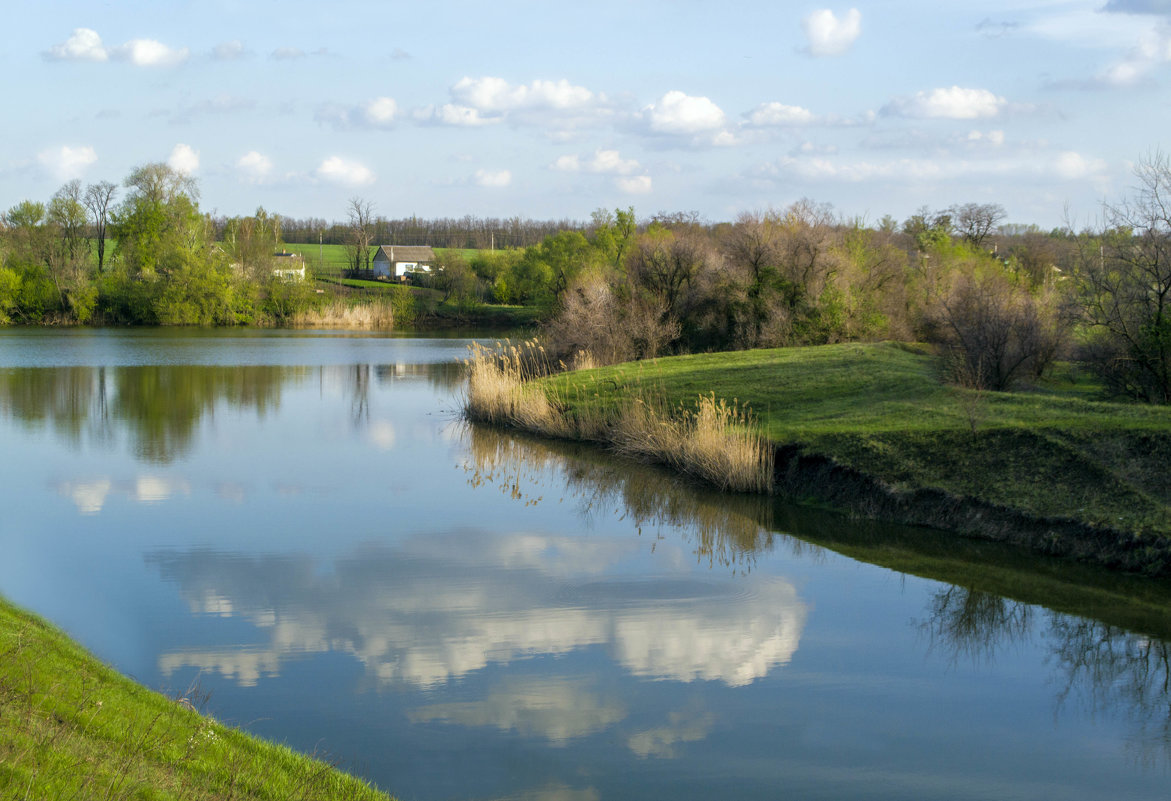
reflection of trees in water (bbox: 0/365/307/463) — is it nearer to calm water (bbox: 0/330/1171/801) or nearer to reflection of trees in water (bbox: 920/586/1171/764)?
calm water (bbox: 0/330/1171/801)

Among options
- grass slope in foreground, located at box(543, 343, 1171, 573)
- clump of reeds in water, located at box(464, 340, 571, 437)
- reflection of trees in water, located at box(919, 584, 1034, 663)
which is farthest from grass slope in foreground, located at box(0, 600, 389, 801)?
clump of reeds in water, located at box(464, 340, 571, 437)

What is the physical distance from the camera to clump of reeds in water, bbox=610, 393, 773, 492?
15.0 meters

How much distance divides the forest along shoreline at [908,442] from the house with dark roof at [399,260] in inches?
3016

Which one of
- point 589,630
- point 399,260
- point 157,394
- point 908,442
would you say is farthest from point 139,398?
point 399,260

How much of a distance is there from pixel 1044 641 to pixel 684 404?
1054 centimetres

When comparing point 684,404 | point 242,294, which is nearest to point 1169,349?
point 684,404

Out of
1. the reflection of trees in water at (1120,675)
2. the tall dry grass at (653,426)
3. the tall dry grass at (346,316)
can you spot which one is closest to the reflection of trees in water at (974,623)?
the reflection of trees in water at (1120,675)

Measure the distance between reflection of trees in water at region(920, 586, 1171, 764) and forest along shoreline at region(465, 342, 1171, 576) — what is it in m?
1.49

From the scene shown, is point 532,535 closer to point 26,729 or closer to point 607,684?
point 607,684

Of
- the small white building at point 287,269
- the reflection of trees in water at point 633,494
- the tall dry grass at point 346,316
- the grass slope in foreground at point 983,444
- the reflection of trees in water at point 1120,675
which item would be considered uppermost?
the small white building at point 287,269

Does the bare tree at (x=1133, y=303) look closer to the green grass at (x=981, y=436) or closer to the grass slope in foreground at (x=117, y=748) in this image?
the green grass at (x=981, y=436)

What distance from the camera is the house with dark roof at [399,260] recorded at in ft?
322

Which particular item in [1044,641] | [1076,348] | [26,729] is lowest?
[1044,641]

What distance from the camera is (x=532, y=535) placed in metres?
13.1
